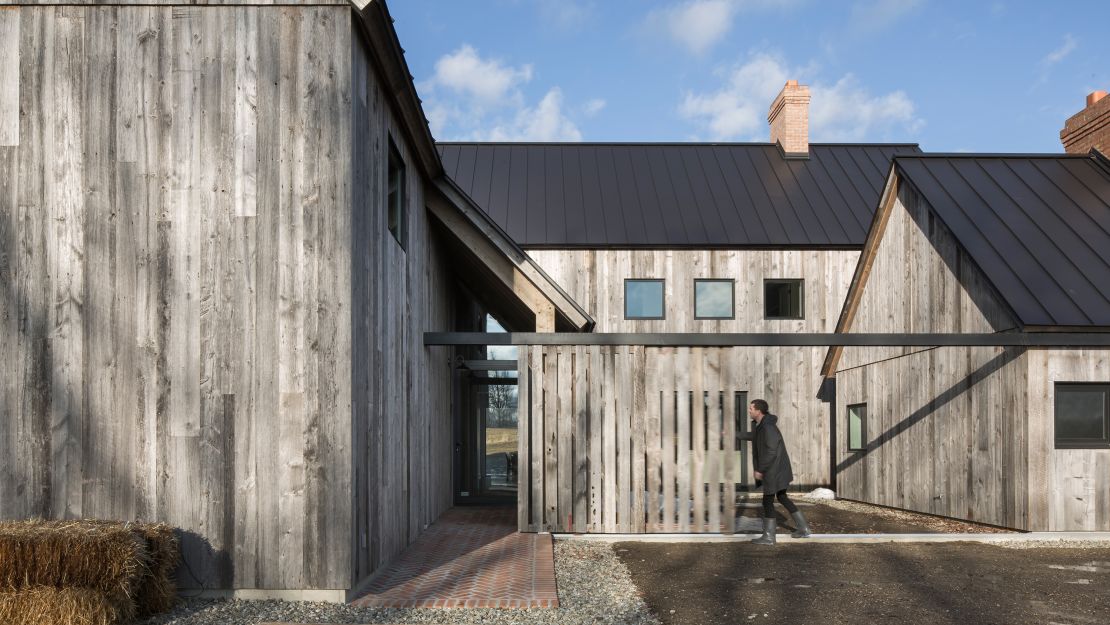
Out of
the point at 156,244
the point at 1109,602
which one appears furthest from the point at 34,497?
the point at 1109,602

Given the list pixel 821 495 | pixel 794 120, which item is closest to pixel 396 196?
pixel 821 495

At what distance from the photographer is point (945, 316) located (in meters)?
12.6

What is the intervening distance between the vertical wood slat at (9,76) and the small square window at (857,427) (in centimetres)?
1319

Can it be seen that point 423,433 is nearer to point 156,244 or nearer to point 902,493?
point 156,244

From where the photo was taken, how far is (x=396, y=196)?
925 centimetres

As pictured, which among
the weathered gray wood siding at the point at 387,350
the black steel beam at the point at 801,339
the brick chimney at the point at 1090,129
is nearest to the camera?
the weathered gray wood siding at the point at 387,350

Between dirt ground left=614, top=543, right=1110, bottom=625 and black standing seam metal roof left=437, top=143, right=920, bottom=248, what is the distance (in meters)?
9.00

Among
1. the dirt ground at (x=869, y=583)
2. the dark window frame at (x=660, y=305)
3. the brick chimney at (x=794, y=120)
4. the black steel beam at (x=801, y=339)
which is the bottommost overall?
the dirt ground at (x=869, y=583)

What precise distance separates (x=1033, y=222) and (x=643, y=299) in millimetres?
7296

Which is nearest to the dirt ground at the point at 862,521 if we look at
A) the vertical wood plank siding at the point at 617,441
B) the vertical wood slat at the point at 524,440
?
the vertical wood plank siding at the point at 617,441

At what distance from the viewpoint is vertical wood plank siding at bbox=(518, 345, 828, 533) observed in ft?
34.8

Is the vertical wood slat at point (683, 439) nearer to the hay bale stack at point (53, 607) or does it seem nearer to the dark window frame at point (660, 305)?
the hay bale stack at point (53, 607)

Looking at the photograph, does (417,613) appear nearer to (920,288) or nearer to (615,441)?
(615,441)

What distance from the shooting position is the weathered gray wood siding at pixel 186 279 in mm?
6754
